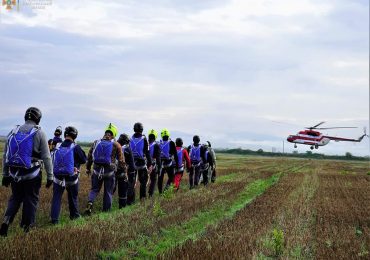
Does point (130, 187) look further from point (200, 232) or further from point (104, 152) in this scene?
point (200, 232)

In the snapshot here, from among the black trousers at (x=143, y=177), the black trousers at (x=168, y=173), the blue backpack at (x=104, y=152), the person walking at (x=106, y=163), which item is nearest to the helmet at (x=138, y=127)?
the black trousers at (x=143, y=177)

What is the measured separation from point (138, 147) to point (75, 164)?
12.3ft

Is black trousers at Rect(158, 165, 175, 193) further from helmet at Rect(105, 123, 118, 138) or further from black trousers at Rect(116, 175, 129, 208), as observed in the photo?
helmet at Rect(105, 123, 118, 138)

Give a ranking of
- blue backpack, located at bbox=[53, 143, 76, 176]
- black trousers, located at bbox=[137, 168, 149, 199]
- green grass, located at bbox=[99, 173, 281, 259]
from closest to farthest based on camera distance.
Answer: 1. green grass, located at bbox=[99, 173, 281, 259]
2. blue backpack, located at bbox=[53, 143, 76, 176]
3. black trousers, located at bbox=[137, 168, 149, 199]

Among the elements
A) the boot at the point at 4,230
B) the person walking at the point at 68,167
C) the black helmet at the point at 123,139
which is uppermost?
the black helmet at the point at 123,139

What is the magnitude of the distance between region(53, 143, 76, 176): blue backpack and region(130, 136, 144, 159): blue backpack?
13.1ft

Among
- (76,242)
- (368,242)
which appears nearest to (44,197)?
(76,242)

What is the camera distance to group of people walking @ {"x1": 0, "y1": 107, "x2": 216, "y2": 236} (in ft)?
27.3

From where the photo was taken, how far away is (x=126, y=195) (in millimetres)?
Result: 13047

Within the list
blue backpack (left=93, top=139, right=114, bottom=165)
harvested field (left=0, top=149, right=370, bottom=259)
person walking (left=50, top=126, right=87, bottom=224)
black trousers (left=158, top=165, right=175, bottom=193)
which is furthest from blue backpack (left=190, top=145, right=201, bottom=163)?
person walking (left=50, top=126, right=87, bottom=224)

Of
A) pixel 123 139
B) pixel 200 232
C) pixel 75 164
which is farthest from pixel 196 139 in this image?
pixel 200 232

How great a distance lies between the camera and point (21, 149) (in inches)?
323

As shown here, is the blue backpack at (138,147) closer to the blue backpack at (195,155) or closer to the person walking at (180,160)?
the person walking at (180,160)

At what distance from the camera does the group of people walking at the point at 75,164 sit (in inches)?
327
